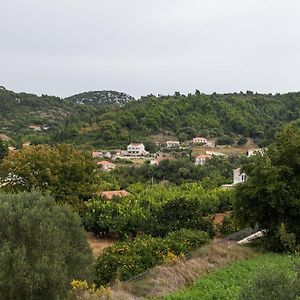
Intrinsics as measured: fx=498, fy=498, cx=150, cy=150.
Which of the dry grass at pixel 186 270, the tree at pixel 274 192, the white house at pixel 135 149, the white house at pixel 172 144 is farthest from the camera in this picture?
the white house at pixel 172 144

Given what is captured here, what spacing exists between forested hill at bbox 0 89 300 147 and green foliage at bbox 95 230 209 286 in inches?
2490

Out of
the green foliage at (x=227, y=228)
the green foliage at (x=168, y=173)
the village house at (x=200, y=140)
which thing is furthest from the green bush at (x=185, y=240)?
the village house at (x=200, y=140)

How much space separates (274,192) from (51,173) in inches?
473

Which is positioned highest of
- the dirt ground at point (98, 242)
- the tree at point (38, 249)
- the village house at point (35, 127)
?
Answer: the village house at point (35, 127)

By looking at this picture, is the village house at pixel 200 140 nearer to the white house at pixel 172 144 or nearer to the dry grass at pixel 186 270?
the white house at pixel 172 144

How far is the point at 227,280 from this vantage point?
53.3ft

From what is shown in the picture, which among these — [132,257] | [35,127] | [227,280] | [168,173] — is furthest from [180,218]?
[35,127]

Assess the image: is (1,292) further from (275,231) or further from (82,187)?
(82,187)

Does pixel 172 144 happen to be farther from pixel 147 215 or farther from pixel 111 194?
pixel 147 215

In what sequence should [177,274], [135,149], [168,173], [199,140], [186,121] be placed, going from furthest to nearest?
[186,121]
[199,140]
[135,149]
[168,173]
[177,274]

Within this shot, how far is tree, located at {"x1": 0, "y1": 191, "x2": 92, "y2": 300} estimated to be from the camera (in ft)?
36.1

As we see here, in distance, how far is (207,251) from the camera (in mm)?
19109

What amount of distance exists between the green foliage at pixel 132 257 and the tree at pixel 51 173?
881cm

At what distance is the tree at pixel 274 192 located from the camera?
21172 mm
